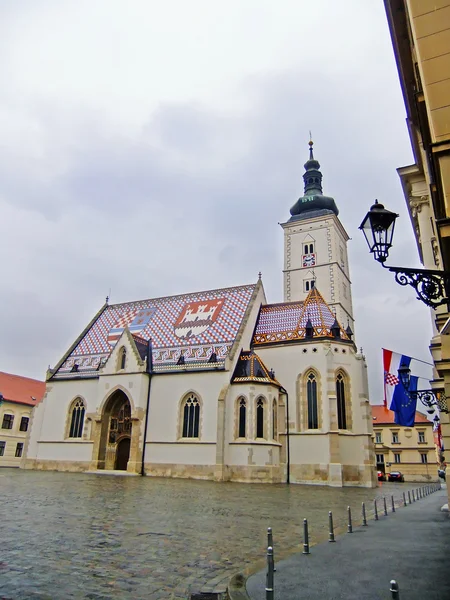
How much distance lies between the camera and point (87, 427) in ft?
127

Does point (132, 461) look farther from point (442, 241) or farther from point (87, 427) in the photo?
point (442, 241)

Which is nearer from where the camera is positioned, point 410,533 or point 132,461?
point 410,533

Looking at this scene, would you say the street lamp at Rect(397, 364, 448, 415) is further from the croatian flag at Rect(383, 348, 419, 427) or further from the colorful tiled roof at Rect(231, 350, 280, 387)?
the colorful tiled roof at Rect(231, 350, 280, 387)

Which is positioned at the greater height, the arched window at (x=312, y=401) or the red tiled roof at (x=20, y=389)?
the red tiled roof at (x=20, y=389)

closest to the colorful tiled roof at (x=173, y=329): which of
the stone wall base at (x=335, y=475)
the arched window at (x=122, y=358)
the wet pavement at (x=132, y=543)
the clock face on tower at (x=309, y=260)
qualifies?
the arched window at (x=122, y=358)

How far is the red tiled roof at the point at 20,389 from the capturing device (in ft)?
163

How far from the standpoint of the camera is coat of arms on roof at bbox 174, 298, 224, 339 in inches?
1593

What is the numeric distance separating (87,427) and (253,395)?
15284mm

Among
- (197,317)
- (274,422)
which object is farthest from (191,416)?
(197,317)

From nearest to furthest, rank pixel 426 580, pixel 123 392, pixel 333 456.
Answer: pixel 426 580
pixel 333 456
pixel 123 392

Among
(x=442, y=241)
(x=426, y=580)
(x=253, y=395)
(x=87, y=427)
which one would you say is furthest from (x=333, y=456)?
(x=442, y=241)

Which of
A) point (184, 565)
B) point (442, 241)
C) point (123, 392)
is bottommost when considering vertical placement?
point (184, 565)

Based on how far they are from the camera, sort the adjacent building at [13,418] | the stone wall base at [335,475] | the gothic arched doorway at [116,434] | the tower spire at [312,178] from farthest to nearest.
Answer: the tower spire at [312,178]
the adjacent building at [13,418]
the gothic arched doorway at [116,434]
the stone wall base at [335,475]

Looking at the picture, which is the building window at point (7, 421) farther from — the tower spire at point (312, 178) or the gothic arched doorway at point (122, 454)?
the tower spire at point (312, 178)
